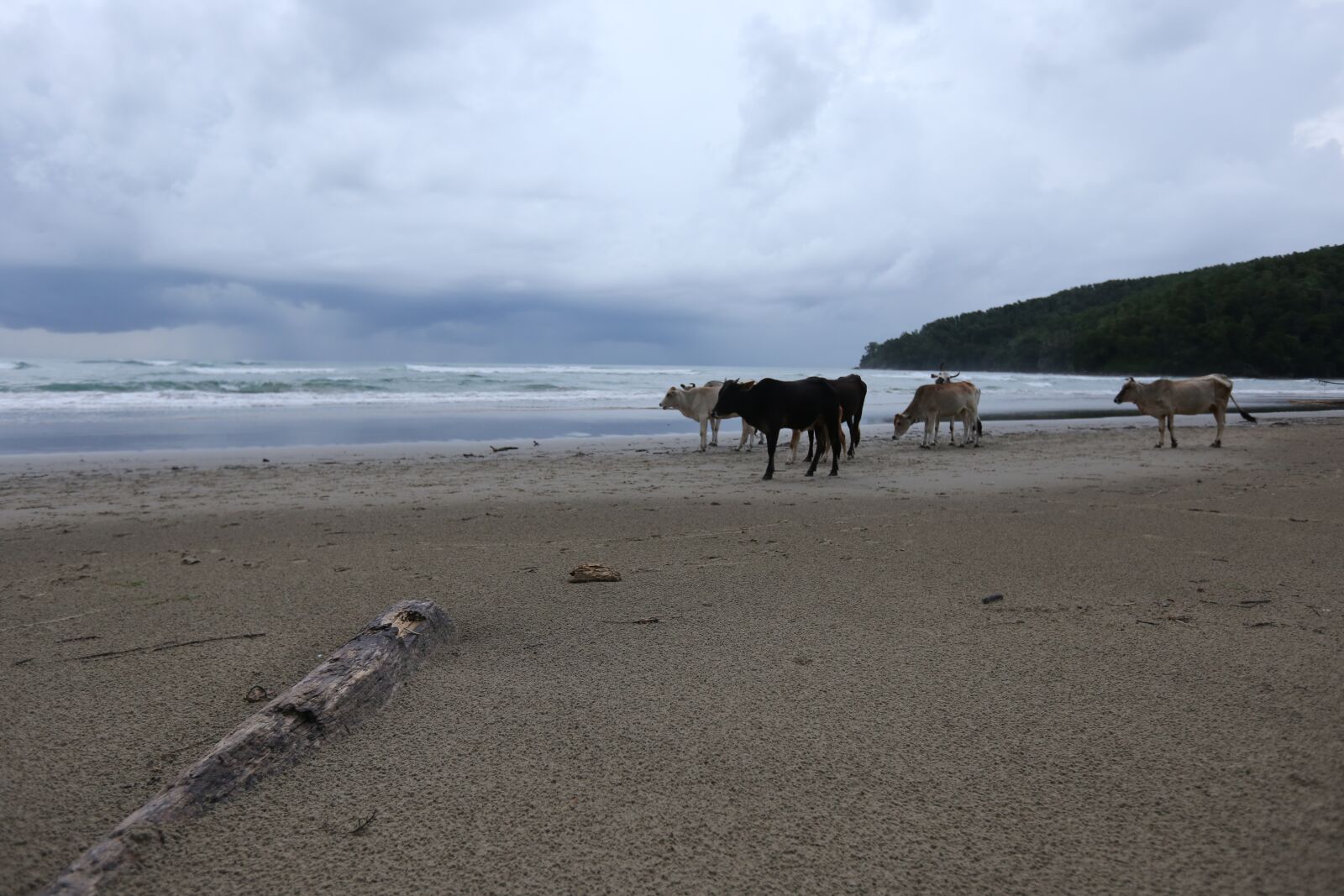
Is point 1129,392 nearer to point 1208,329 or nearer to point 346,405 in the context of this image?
point 346,405

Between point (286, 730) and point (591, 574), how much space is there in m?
2.54

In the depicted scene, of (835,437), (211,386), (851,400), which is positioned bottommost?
(835,437)

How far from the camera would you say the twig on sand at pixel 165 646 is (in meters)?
3.59

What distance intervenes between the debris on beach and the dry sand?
14 cm

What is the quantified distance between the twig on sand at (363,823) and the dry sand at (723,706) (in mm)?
13

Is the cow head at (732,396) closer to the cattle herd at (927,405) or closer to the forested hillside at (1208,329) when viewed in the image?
the cattle herd at (927,405)

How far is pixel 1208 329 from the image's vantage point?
62812mm

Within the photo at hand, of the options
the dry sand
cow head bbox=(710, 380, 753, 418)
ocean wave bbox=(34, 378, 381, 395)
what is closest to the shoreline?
cow head bbox=(710, 380, 753, 418)

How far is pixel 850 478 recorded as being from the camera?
10422 mm

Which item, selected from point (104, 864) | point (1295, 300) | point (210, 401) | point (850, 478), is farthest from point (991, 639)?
point (1295, 300)

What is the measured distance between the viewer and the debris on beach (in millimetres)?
4961

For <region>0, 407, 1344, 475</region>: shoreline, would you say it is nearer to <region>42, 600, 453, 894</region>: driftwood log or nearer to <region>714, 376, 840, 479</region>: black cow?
<region>714, 376, 840, 479</region>: black cow

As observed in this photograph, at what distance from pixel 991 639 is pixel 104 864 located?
11.1 feet

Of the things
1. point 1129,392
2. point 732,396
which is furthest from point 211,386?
point 1129,392
